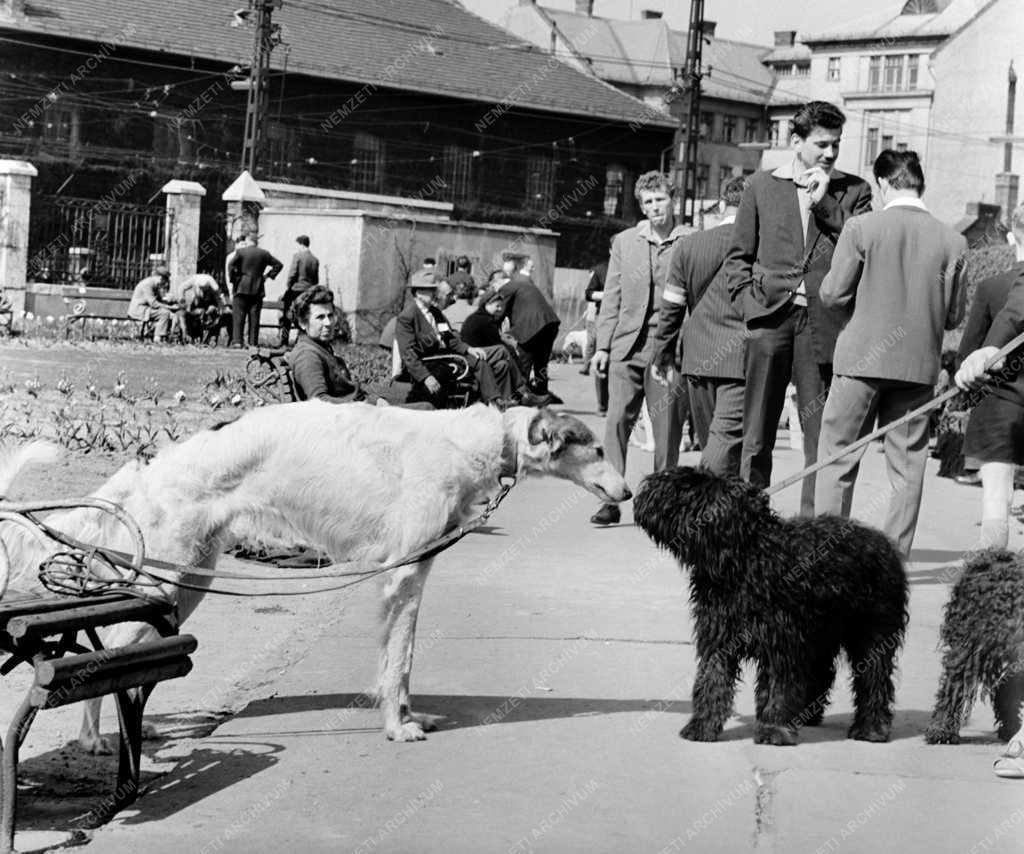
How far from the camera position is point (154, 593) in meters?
5.51

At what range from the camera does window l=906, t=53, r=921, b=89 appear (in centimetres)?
9988

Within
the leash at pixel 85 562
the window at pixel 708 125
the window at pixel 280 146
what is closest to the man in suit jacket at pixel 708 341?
the leash at pixel 85 562

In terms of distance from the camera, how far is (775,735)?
5.99m

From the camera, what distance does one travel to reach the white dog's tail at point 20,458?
556 centimetres

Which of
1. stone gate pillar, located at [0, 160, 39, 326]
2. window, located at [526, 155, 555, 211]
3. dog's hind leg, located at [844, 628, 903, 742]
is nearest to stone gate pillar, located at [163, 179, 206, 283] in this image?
stone gate pillar, located at [0, 160, 39, 326]

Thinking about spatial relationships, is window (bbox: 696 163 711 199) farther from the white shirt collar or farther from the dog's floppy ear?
the dog's floppy ear

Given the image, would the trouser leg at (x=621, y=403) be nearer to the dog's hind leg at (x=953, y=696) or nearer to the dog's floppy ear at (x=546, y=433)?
the dog's floppy ear at (x=546, y=433)

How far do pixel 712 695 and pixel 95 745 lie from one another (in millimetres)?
2320

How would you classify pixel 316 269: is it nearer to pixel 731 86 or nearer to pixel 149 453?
pixel 149 453

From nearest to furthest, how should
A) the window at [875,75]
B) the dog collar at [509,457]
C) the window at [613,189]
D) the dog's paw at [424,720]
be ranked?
the dog's paw at [424,720], the dog collar at [509,457], the window at [613,189], the window at [875,75]

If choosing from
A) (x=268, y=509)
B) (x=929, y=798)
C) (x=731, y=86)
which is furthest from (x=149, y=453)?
(x=731, y=86)

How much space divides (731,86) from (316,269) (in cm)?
9396

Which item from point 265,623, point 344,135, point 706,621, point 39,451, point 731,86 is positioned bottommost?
point 265,623

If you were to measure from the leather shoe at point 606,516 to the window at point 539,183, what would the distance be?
5432 centimetres
